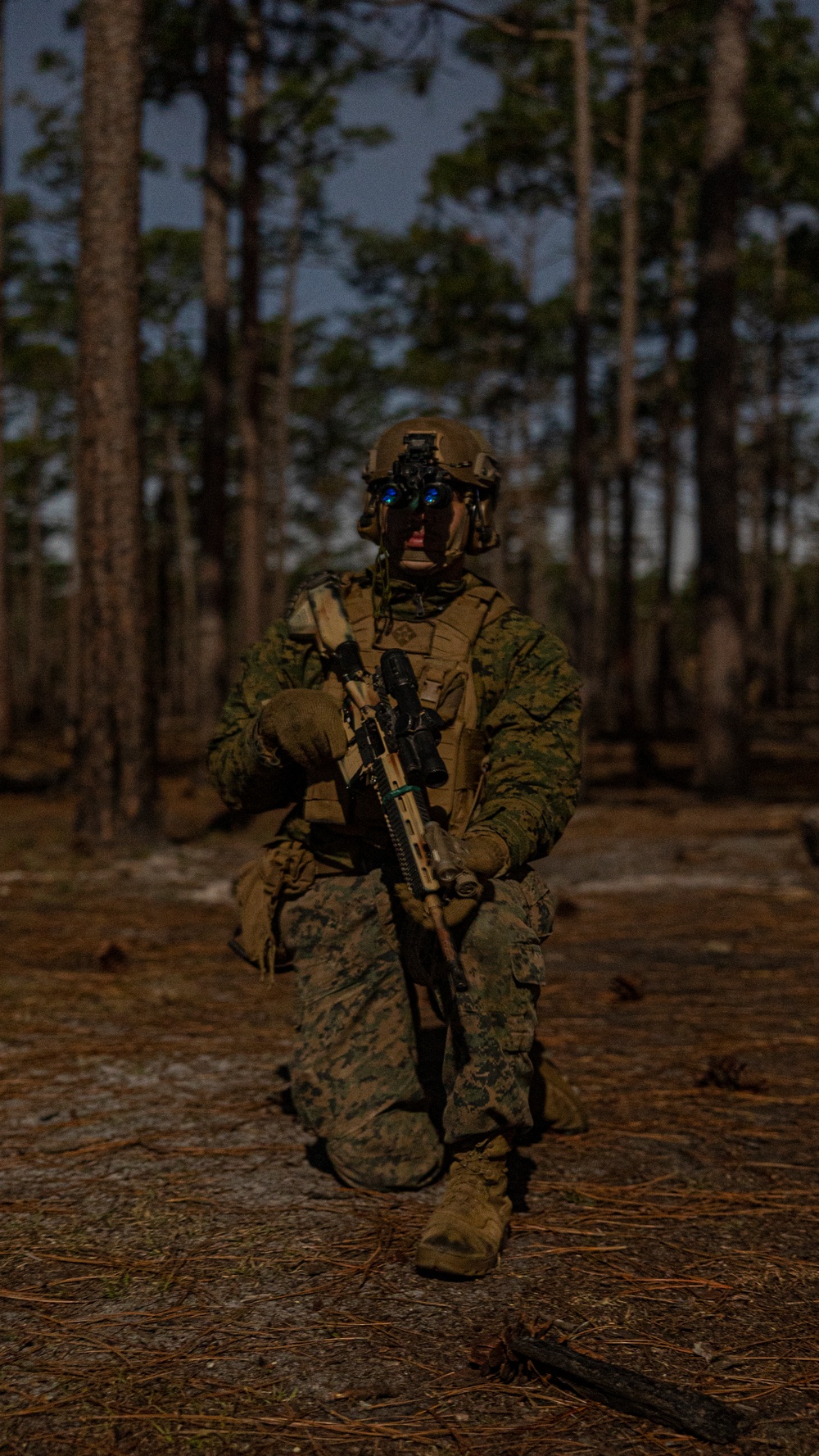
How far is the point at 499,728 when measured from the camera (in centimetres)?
319

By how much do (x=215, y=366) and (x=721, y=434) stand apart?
18.0 ft

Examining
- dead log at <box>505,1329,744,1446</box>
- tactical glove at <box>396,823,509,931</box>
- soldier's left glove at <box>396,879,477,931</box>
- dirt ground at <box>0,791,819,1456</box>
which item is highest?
tactical glove at <box>396,823,509,931</box>

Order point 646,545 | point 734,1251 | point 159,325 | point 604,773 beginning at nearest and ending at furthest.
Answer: point 734,1251
point 604,773
point 159,325
point 646,545

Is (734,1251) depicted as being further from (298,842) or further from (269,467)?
(269,467)

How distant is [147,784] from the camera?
Answer: 8.37m

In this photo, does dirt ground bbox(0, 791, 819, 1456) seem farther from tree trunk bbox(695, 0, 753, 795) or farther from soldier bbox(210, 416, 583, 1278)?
tree trunk bbox(695, 0, 753, 795)

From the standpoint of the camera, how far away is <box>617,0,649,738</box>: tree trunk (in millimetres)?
18734

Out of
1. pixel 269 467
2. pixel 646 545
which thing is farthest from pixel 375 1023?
pixel 646 545

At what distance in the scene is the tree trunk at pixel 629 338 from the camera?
1873cm

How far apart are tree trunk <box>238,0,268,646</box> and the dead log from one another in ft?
40.4

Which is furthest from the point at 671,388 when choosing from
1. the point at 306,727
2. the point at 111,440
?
the point at 306,727

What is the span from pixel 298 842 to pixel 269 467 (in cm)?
3633

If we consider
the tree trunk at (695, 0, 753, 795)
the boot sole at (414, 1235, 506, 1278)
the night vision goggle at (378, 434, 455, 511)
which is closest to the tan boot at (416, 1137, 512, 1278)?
the boot sole at (414, 1235, 506, 1278)

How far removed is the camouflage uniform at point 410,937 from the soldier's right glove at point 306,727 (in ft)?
0.38
